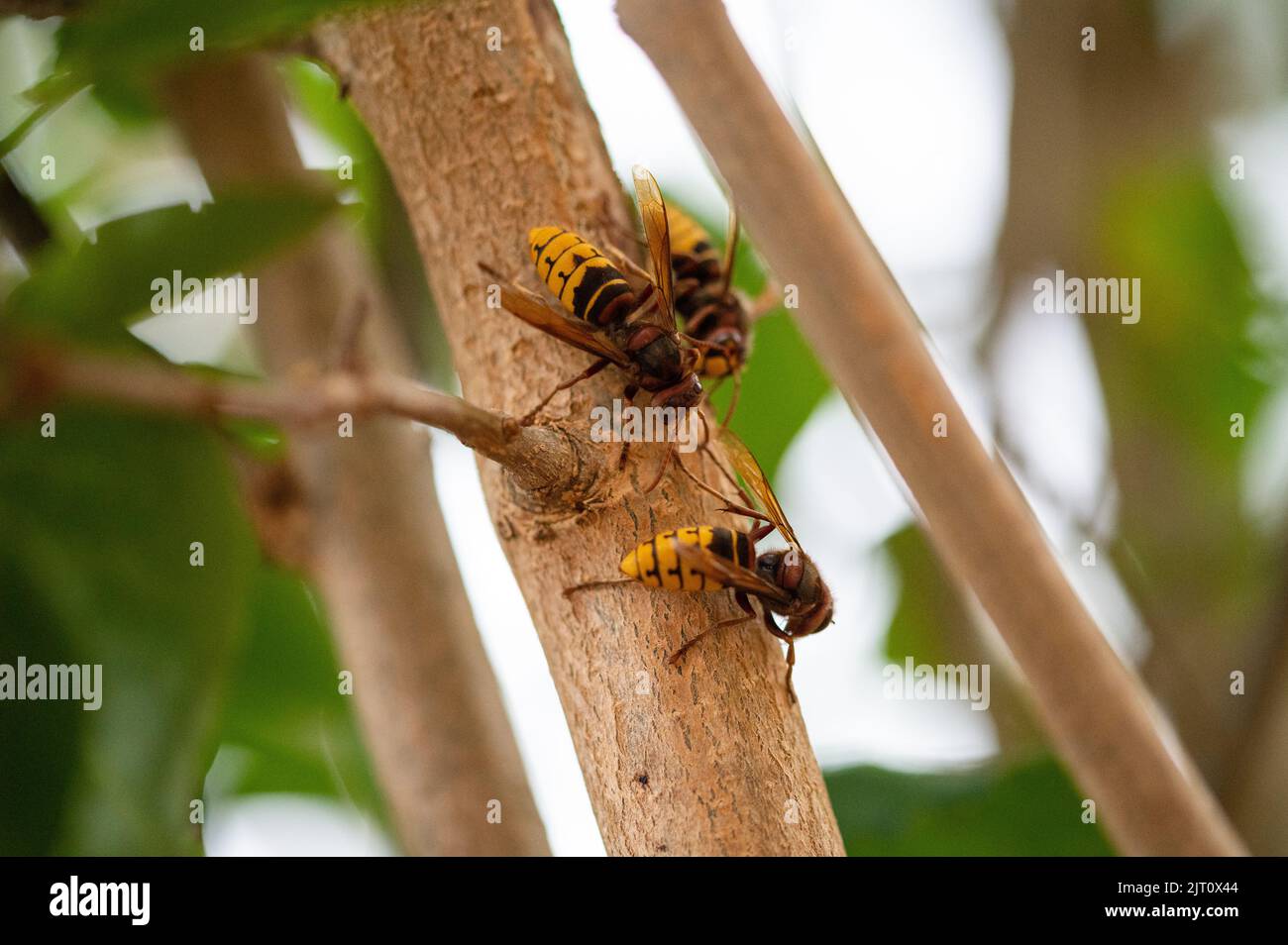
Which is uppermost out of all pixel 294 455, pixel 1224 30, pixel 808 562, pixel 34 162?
pixel 1224 30

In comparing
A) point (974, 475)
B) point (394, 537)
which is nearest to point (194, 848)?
point (974, 475)

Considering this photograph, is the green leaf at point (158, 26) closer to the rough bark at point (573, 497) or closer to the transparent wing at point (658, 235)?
the rough bark at point (573, 497)

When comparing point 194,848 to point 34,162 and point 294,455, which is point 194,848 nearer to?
point 294,455

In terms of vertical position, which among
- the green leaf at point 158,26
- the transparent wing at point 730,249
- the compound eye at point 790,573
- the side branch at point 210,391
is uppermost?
the transparent wing at point 730,249

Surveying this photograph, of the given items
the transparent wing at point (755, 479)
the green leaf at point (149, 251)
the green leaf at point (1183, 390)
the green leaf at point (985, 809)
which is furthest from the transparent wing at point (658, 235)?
the green leaf at point (1183, 390)

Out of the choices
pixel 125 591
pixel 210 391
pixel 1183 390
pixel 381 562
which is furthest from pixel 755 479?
pixel 1183 390

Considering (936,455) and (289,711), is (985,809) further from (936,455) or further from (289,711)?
(289,711)
